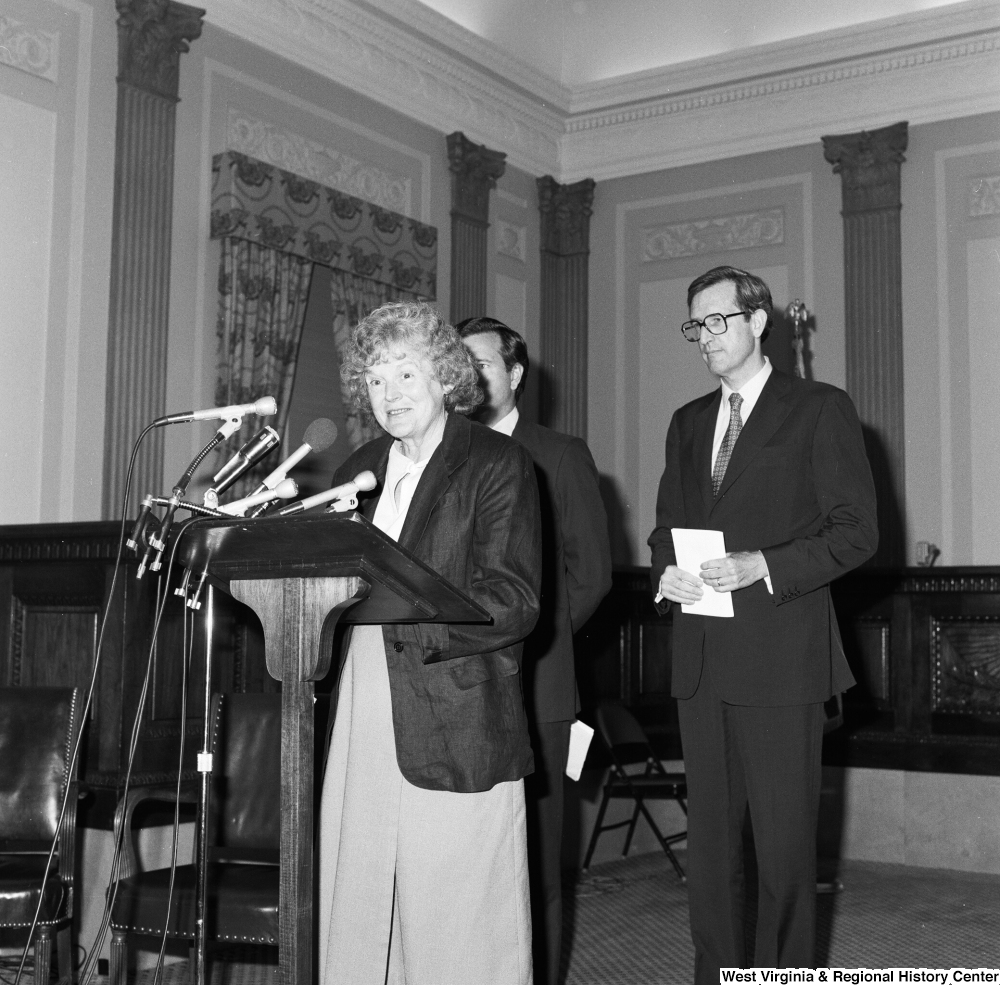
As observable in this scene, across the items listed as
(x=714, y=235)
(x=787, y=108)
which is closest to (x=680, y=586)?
(x=714, y=235)

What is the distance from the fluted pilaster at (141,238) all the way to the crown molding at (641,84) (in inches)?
18.9

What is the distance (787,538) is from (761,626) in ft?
0.73

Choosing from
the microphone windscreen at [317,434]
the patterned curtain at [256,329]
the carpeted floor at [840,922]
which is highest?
the patterned curtain at [256,329]

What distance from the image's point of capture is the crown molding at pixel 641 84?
7309mm

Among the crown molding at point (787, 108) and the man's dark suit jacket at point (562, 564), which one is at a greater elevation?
the crown molding at point (787, 108)

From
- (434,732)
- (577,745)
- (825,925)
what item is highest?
(434,732)

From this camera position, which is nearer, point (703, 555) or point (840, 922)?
point (703, 555)

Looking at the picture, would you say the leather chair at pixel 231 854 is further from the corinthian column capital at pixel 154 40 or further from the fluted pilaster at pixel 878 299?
the fluted pilaster at pixel 878 299

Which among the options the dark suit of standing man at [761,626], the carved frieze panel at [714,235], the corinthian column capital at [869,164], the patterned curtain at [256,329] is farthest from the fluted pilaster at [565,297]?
the dark suit of standing man at [761,626]

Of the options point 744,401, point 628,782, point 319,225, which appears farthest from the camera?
point 319,225

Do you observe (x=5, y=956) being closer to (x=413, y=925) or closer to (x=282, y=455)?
(x=413, y=925)

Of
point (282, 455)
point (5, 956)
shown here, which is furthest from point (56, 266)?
point (5, 956)

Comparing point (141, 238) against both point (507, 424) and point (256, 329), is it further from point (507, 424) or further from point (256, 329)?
point (507, 424)

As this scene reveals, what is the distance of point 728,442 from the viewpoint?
321cm
